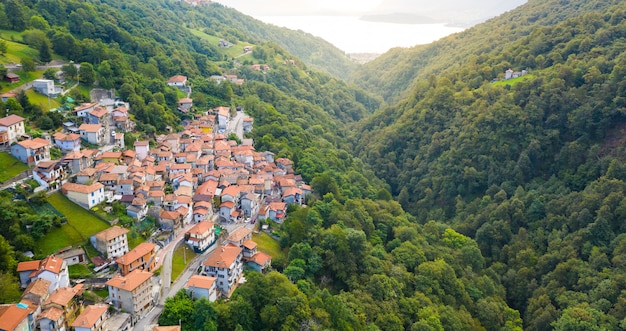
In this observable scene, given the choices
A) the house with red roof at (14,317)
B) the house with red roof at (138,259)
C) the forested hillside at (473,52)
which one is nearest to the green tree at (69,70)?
the house with red roof at (138,259)

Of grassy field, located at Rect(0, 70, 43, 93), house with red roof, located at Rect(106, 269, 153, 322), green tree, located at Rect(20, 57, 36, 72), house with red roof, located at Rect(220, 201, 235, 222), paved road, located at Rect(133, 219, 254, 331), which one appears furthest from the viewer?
green tree, located at Rect(20, 57, 36, 72)

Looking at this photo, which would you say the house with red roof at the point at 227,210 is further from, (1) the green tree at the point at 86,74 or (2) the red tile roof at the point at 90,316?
(1) the green tree at the point at 86,74

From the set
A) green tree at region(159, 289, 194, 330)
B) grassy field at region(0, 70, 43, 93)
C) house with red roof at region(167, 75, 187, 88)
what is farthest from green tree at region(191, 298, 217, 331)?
house with red roof at region(167, 75, 187, 88)


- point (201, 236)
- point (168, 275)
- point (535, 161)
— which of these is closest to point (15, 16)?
point (201, 236)

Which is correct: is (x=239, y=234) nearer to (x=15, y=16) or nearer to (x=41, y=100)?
(x=41, y=100)

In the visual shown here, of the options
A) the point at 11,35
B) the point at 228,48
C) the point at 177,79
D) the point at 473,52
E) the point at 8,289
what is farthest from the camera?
the point at 228,48

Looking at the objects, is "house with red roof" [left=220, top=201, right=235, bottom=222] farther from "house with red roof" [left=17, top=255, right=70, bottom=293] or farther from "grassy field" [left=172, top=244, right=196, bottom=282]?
"house with red roof" [left=17, top=255, right=70, bottom=293]

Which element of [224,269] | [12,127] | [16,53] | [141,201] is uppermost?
[16,53]
